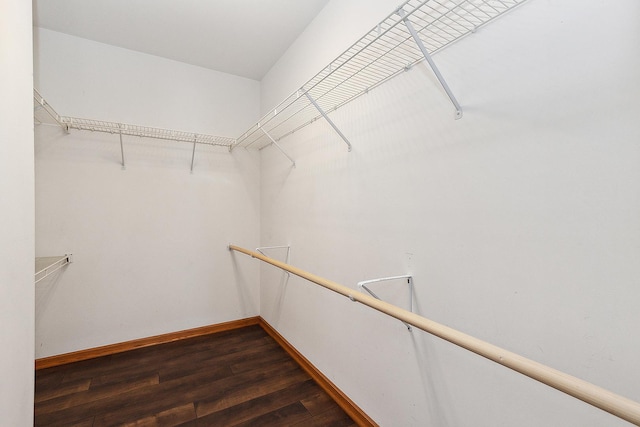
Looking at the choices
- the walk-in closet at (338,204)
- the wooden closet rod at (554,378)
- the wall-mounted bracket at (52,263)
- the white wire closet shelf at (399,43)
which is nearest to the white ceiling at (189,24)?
the walk-in closet at (338,204)

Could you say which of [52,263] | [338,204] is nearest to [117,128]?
[52,263]

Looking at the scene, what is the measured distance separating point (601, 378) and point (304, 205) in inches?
64.7

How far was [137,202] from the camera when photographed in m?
2.28

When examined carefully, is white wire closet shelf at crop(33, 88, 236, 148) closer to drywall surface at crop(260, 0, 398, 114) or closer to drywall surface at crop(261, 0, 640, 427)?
Answer: drywall surface at crop(260, 0, 398, 114)

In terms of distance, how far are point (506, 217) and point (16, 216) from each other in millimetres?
1634

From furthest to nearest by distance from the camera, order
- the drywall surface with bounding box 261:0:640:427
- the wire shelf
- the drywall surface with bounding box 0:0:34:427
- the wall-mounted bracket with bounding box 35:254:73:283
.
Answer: the wire shelf < the wall-mounted bracket with bounding box 35:254:73:283 < the drywall surface with bounding box 0:0:34:427 < the drywall surface with bounding box 261:0:640:427

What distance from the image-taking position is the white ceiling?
1.78 m

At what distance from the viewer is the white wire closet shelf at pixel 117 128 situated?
1.82 metres

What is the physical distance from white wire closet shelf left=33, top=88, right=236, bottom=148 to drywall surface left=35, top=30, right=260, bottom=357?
65 mm

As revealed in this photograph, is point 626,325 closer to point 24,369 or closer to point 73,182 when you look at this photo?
point 24,369

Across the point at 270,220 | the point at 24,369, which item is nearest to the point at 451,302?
the point at 24,369

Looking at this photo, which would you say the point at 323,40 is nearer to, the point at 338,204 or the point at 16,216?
the point at 338,204

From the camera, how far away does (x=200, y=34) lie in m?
2.07

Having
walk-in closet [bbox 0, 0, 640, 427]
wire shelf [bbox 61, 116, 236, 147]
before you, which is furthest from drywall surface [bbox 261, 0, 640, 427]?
wire shelf [bbox 61, 116, 236, 147]
